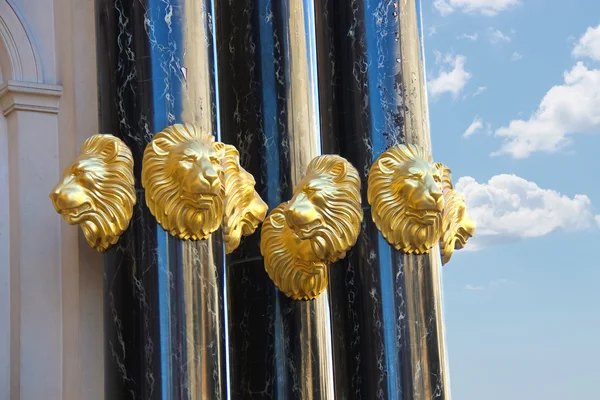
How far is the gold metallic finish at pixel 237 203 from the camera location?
711 centimetres

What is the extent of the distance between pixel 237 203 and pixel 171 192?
0.59 metres

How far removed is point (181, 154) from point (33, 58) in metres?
1.61

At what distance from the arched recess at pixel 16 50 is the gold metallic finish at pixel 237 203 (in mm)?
1475

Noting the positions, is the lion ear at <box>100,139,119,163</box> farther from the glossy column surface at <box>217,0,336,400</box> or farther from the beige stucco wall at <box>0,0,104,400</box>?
the glossy column surface at <box>217,0,336,400</box>

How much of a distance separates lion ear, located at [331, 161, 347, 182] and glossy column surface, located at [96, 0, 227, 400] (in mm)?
728

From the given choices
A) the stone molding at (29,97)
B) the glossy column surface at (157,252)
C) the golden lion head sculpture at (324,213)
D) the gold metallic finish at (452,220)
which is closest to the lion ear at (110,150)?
the glossy column surface at (157,252)

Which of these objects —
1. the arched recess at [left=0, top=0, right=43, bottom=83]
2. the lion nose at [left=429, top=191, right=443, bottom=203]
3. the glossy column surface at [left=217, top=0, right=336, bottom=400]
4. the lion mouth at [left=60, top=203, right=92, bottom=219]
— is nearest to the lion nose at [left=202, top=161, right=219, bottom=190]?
the lion mouth at [left=60, top=203, right=92, bottom=219]

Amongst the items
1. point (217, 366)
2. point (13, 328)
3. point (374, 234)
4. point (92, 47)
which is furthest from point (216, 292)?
point (92, 47)

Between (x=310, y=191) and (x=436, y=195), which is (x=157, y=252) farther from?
(x=436, y=195)

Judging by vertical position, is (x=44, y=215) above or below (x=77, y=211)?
above

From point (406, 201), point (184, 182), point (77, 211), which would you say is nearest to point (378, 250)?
point (406, 201)

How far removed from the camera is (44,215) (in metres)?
7.62

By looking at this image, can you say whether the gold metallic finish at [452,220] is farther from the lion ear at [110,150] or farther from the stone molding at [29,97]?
the stone molding at [29,97]

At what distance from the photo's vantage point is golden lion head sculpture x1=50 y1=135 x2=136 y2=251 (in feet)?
22.1
